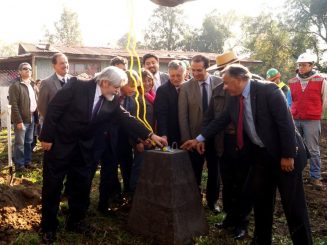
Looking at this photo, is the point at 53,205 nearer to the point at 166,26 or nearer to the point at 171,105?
the point at 171,105

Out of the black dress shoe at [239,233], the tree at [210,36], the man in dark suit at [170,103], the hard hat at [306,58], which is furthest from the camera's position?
the tree at [210,36]

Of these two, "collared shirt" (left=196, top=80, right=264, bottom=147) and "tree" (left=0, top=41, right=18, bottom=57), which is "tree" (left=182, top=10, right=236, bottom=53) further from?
"tree" (left=0, top=41, right=18, bottom=57)

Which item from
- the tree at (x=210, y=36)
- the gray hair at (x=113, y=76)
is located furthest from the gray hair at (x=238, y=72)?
the tree at (x=210, y=36)

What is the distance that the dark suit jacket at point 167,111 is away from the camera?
4645 mm

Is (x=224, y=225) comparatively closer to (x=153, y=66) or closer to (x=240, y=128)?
(x=240, y=128)

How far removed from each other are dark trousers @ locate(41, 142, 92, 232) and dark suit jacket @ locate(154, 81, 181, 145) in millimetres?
1125

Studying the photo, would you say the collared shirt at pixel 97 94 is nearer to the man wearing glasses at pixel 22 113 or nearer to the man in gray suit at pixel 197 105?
the man in gray suit at pixel 197 105

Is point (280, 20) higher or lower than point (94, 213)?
higher

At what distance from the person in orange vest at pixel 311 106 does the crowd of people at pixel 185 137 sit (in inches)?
81.5

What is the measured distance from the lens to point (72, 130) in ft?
12.1

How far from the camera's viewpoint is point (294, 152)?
3197 millimetres

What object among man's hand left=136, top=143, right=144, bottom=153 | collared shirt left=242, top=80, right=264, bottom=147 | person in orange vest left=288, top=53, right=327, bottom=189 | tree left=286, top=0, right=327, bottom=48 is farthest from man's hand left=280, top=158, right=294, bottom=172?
tree left=286, top=0, right=327, bottom=48

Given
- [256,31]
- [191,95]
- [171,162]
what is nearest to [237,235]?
[171,162]

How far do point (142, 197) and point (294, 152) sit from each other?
5.46 ft
